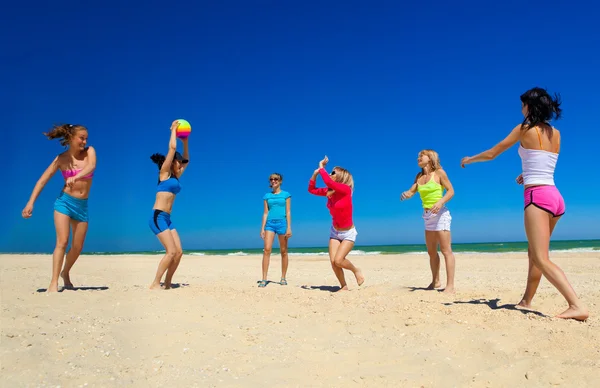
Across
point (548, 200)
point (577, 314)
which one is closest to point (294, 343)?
point (577, 314)

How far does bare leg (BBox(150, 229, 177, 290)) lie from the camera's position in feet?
24.2

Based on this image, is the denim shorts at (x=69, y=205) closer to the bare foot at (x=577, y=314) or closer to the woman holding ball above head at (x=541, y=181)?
the woman holding ball above head at (x=541, y=181)

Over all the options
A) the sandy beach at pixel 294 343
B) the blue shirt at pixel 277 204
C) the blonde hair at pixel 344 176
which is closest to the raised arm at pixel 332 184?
the blonde hair at pixel 344 176

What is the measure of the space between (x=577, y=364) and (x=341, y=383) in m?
1.80

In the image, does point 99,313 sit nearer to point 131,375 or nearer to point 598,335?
point 131,375

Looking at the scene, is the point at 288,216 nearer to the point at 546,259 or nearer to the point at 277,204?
the point at 277,204

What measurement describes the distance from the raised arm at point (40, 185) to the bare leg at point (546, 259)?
6324 mm

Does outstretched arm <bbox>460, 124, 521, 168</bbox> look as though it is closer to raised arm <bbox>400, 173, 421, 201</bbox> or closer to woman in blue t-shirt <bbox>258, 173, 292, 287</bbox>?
raised arm <bbox>400, 173, 421, 201</bbox>

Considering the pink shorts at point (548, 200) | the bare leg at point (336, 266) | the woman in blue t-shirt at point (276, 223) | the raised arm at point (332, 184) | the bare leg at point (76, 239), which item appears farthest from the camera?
the woman in blue t-shirt at point (276, 223)

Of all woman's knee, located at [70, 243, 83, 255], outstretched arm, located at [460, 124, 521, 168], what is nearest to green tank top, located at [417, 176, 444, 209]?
outstretched arm, located at [460, 124, 521, 168]

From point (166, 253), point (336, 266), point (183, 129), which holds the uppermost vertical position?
point (183, 129)

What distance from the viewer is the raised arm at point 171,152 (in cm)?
732

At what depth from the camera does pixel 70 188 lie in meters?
6.61

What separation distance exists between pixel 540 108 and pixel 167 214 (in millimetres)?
5648
